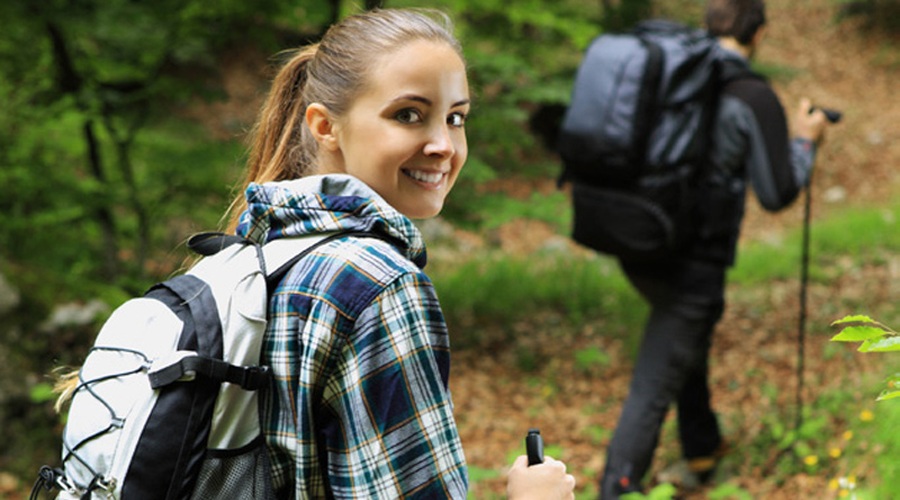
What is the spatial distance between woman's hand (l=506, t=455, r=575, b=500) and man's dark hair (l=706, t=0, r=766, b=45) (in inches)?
122

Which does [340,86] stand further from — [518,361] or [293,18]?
[518,361]

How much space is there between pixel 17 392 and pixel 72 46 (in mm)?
2178

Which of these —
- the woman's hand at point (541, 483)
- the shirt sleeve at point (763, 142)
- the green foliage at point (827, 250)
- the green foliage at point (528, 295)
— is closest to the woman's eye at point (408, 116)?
the woman's hand at point (541, 483)

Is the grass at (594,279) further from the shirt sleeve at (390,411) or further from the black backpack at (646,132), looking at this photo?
the shirt sleeve at (390,411)

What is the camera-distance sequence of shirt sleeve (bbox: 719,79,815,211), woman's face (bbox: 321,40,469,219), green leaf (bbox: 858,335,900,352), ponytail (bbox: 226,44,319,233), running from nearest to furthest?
green leaf (bbox: 858,335,900,352)
woman's face (bbox: 321,40,469,219)
ponytail (bbox: 226,44,319,233)
shirt sleeve (bbox: 719,79,815,211)

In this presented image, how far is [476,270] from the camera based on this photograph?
770cm

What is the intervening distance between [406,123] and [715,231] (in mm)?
2588

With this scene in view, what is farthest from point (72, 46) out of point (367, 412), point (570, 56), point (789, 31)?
point (789, 31)

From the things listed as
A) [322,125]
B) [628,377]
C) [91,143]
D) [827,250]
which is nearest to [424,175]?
[322,125]

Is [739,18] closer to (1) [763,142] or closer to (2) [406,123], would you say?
(1) [763,142]

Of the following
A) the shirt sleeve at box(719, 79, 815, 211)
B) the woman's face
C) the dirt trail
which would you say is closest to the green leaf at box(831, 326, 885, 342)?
the woman's face

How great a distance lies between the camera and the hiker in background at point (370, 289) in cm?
124

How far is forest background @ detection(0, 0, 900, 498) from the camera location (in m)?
4.68

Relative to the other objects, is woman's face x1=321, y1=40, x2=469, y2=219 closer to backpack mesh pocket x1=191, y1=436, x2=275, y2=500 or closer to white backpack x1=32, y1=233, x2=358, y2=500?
white backpack x1=32, y1=233, x2=358, y2=500
